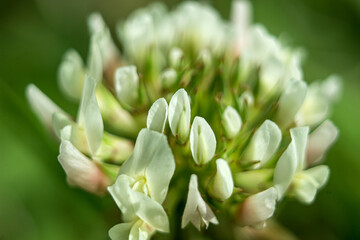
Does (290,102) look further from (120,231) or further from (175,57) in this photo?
(120,231)

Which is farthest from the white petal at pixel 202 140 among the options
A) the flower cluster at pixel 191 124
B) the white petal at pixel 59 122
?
the white petal at pixel 59 122

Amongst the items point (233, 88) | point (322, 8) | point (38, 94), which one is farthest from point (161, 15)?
point (322, 8)

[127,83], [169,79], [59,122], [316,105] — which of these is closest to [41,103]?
[59,122]

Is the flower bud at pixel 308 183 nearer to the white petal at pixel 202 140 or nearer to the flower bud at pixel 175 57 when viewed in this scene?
the white petal at pixel 202 140

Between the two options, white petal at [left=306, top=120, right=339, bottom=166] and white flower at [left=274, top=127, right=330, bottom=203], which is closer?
white flower at [left=274, top=127, right=330, bottom=203]

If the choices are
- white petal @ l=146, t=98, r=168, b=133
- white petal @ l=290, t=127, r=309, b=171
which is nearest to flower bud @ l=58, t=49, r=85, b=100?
white petal @ l=146, t=98, r=168, b=133

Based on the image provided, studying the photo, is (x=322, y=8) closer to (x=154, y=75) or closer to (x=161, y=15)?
(x=161, y=15)

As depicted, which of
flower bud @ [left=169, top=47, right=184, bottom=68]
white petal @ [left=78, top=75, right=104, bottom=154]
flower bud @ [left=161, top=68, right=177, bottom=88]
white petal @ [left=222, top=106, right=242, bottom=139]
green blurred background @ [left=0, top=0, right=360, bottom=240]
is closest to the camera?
white petal @ [left=78, top=75, right=104, bottom=154]

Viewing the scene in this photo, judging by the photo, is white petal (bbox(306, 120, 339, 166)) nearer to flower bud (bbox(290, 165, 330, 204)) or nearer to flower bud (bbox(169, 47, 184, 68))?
flower bud (bbox(290, 165, 330, 204))
